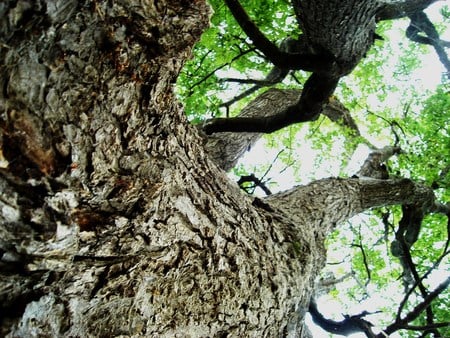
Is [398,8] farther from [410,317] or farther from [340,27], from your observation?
[410,317]

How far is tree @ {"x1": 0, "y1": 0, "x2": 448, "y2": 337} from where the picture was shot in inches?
43.9

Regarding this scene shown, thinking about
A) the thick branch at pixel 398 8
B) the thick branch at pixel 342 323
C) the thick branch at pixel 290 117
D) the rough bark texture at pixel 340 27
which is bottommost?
the thick branch at pixel 342 323

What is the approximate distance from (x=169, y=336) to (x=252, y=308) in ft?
1.99

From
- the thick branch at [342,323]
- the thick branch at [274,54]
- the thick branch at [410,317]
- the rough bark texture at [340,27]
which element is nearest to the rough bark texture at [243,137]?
the thick branch at [274,54]

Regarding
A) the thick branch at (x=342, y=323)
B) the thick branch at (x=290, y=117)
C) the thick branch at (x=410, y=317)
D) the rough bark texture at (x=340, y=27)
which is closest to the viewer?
the rough bark texture at (x=340, y=27)

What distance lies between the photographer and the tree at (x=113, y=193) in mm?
1116

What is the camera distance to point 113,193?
4.82ft

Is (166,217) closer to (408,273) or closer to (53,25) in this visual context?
(53,25)

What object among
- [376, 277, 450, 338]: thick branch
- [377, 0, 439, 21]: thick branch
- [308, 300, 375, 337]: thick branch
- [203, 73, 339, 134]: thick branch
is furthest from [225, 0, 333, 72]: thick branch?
[376, 277, 450, 338]: thick branch

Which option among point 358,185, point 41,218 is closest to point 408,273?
point 358,185

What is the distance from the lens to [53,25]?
42.1 inches

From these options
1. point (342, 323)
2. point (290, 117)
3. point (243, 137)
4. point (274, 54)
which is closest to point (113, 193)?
point (274, 54)

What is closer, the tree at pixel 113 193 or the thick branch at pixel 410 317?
the tree at pixel 113 193

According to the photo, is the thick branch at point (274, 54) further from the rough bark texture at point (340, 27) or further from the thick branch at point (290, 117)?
the thick branch at point (290, 117)
